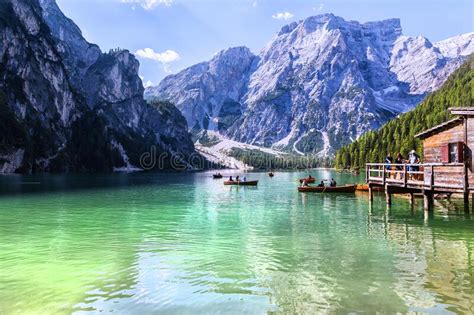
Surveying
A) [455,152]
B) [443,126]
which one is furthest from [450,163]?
[443,126]

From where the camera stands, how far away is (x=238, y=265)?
20094mm

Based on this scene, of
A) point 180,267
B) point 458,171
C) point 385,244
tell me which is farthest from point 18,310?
point 458,171

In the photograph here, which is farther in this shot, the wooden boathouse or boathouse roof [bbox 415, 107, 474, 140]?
boathouse roof [bbox 415, 107, 474, 140]

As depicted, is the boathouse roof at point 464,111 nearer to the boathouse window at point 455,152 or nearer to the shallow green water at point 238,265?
the boathouse window at point 455,152

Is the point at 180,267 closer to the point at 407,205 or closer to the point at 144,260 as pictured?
the point at 144,260

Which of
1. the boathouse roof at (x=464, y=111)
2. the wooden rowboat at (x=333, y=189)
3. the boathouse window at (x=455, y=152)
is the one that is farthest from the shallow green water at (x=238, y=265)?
the wooden rowboat at (x=333, y=189)

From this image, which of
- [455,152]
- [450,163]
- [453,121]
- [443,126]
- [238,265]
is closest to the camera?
[238,265]

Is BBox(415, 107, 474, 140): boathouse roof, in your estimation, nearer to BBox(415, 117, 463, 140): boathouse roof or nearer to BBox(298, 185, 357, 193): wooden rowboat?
BBox(415, 117, 463, 140): boathouse roof

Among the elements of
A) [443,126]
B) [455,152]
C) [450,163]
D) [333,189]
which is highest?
[443,126]

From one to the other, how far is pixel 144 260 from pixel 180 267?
8.58 ft

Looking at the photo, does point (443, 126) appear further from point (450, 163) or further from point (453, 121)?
point (450, 163)

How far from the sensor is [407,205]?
157ft

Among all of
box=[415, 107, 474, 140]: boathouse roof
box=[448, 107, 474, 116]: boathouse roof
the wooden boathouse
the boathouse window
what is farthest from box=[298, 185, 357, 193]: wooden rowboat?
box=[448, 107, 474, 116]: boathouse roof

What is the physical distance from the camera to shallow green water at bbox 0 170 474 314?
14680 mm
